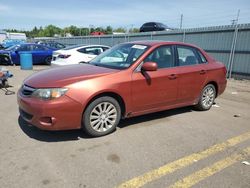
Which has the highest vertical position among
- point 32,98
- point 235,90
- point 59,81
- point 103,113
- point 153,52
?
point 153,52

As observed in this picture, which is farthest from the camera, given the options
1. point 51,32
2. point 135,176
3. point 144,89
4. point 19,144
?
point 51,32

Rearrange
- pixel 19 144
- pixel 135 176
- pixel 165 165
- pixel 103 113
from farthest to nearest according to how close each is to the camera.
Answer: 1. pixel 103 113
2. pixel 19 144
3. pixel 165 165
4. pixel 135 176

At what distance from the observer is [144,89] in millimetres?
4758

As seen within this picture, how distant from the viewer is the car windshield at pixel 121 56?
485 centimetres

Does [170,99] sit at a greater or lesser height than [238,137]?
greater

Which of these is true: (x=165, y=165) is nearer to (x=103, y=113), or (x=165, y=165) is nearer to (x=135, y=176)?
(x=135, y=176)

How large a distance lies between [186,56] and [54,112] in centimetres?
326

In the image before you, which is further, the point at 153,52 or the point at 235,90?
the point at 235,90

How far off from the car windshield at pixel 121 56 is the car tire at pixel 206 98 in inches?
80.2

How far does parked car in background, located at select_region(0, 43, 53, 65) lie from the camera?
15.4 meters

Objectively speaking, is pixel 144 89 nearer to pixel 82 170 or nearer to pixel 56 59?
pixel 82 170

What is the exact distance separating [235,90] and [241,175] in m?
6.89

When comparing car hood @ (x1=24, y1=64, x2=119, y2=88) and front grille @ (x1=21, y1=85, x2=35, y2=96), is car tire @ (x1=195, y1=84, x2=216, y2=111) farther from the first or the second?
front grille @ (x1=21, y1=85, x2=35, y2=96)

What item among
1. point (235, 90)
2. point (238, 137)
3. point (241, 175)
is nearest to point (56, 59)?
point (235, 90)
